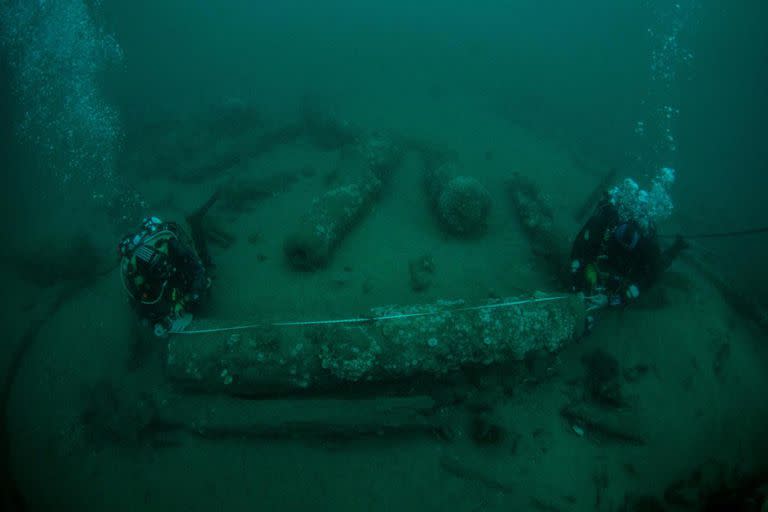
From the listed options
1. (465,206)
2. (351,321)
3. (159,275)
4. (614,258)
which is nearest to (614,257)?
(614,258)

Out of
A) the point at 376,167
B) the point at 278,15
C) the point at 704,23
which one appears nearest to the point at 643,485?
the point at 376,167

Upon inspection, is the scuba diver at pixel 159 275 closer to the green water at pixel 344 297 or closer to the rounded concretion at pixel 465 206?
the green water at pixel 344 297

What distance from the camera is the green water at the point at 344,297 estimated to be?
363 cm

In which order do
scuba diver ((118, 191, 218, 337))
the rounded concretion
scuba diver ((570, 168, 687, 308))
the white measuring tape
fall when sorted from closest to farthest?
1. the white measuring tape
2. scuba diver ((118, 191, 218, 337))
3. scuba diver ((570, 168, 687, 308))
4. the rounded concretion

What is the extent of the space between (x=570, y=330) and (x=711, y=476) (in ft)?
7.74

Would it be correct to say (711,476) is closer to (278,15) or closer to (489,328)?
(489,328)

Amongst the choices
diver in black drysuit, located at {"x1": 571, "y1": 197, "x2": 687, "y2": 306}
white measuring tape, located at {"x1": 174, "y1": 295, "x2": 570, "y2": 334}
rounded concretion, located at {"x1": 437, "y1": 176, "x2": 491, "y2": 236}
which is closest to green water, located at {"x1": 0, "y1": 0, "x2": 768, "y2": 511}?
white measuring tape, located at {"x1": 174, "y1": 295, "x2": 570, "y2": 334}

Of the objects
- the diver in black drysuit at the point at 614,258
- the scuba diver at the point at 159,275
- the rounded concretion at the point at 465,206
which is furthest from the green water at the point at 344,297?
the diver in black drysuit at the point at 614,258

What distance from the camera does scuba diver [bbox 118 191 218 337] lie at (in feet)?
13.2

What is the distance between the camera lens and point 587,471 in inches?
144

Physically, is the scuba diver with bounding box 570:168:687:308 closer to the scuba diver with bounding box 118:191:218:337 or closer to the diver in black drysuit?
the diver in black drysuit

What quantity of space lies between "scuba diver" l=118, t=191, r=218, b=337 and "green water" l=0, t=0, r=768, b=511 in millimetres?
499

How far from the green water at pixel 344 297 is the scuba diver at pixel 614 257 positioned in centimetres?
62

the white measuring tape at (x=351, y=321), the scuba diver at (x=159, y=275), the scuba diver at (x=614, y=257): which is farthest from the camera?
the scuba diver at (x=614, y=257)
